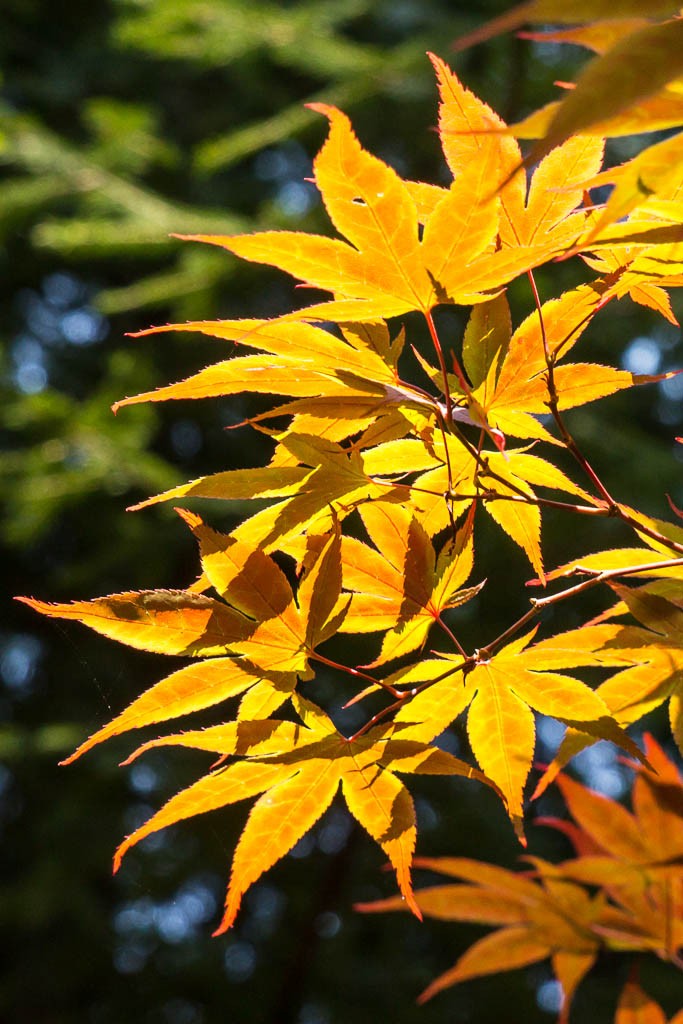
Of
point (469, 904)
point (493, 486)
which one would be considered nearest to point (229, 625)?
point (493, 486)

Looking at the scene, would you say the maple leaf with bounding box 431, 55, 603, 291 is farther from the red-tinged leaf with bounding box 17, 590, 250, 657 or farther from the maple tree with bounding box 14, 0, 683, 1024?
the red-tinged leaf with bounding box 17, 590, 250, 657

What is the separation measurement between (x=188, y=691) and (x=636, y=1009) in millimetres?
458

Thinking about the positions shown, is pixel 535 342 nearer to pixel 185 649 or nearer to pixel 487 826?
pixel 185 649

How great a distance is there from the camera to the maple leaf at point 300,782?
1.27 ft

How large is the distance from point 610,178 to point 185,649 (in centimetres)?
23

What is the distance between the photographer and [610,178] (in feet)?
0.93

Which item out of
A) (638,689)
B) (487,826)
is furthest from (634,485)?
(638,689)

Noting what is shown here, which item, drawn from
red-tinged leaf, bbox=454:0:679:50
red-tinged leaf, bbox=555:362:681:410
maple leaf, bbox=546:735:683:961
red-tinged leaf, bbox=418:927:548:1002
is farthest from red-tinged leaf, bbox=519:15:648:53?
red-tinged leaf, bbox=418:927:548:1002

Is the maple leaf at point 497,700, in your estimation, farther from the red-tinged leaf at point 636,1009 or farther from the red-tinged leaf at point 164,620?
the red-tinged leaf at point 636,1009

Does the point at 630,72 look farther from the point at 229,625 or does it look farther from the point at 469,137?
the point at 229,625

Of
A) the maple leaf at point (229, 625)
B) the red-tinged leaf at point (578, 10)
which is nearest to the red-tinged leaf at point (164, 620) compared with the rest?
the maple leaf at point (229, 625)

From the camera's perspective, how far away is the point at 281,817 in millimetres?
404

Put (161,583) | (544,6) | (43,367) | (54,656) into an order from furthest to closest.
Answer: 1. (43,367)
2. (54,656)
3. (161,583)
4. (544,6)

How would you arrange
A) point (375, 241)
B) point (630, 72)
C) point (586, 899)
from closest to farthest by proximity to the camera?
1. point (630, 72)
2. point (375, 241)
3. point (586, 899)
